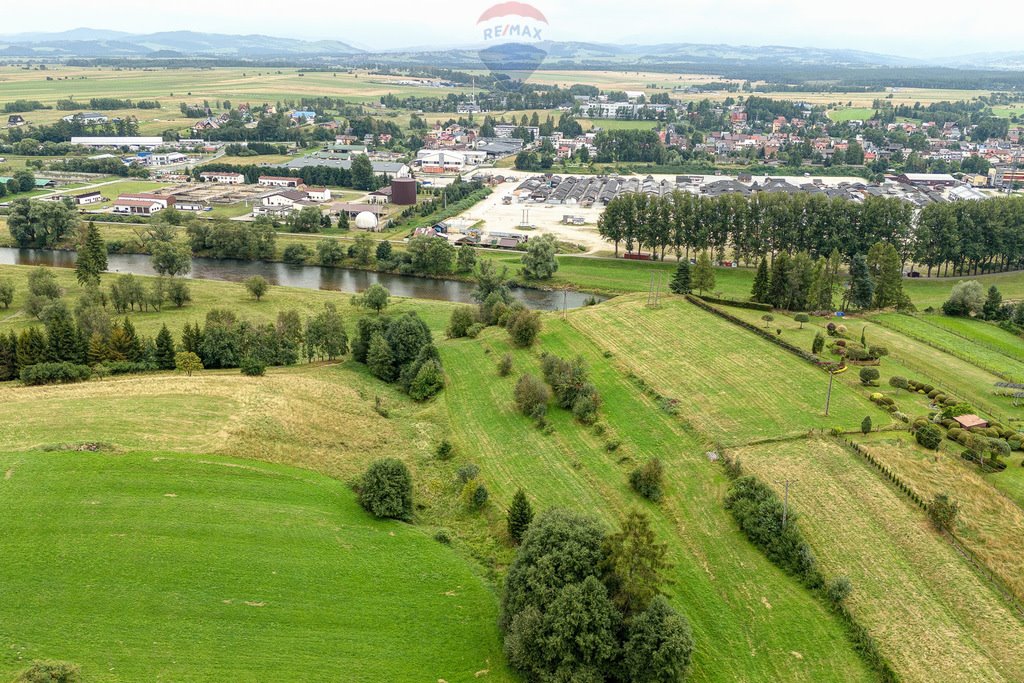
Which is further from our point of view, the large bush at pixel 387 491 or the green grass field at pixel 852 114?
the green grass field at pixel 852 114

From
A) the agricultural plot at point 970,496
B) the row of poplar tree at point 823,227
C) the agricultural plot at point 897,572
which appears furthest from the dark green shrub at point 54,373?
the row of poplar tree at point 823,227

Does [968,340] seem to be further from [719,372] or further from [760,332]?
Result: [719,372]

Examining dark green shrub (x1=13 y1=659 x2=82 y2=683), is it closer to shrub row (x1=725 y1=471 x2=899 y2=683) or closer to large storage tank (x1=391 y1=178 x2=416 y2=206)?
shrub row (x1=725 y1=471 x2=899 y2=683)

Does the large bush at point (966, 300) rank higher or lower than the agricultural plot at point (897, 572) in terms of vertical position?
higher

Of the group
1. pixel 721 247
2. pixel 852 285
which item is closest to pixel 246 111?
pixel 721 247

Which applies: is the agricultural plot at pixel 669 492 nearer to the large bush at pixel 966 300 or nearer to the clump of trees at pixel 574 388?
the clump of trees at pixel 574 388

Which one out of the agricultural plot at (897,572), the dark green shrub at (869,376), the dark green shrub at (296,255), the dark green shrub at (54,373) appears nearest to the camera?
the agricultural plot at (897,572)

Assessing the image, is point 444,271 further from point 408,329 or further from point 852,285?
point 852,285
